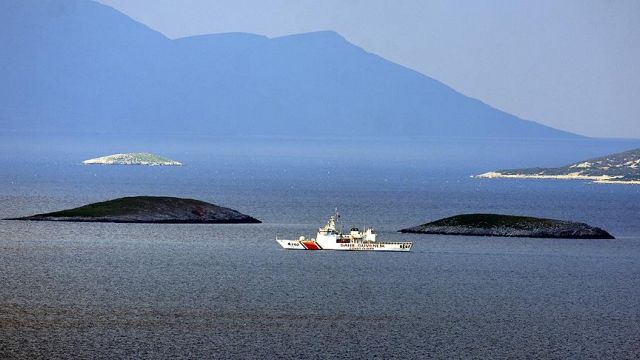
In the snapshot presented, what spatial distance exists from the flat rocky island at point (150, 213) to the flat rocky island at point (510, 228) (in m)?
27.8

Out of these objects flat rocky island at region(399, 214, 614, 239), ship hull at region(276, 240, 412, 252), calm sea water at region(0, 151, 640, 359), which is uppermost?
flat rocky island at region(399, 214, 614, 239)

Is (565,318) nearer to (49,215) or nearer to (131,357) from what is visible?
(131,357)

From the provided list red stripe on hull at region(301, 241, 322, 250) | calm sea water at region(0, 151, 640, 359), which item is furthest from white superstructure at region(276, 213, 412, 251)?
calm sea water at region(0, 151, 640, 359)

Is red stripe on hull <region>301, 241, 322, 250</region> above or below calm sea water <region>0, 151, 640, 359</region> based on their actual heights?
above

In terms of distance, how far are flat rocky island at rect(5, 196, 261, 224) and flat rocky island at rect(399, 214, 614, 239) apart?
1094 inches

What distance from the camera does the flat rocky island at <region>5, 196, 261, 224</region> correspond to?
601 feet

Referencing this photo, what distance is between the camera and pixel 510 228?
179500 mm

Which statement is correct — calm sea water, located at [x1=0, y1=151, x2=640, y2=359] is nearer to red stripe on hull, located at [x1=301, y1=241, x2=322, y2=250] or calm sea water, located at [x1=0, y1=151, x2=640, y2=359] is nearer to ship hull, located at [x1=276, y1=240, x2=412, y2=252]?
ship hull, located at [x1=276, y1=240, x2=412, y2=252]

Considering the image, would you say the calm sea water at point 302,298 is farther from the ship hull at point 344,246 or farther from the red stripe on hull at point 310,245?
the red stripe on hull at point 310,245

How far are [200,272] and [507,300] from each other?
31.3 m

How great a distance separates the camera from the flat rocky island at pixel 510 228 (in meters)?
178

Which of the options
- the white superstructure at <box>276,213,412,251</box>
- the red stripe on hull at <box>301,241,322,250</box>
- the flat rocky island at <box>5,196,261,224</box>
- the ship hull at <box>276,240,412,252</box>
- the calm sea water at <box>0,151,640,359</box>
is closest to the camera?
the calm sea water at <box>0,151,640,359</box>

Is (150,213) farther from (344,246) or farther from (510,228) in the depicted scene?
(510,228)

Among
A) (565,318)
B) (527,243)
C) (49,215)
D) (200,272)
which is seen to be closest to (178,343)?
(565,318)
